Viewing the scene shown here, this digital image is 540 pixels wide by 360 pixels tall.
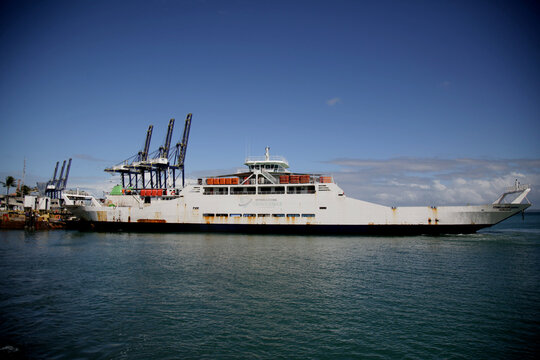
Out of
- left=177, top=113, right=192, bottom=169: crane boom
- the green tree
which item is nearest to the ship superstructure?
left=177, top=113, right=192, bottom=169: crane boom

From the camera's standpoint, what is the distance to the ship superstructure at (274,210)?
36.5m

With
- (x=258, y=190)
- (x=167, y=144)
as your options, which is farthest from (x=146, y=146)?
(x=258, y=190)

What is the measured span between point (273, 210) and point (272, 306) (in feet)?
87.2

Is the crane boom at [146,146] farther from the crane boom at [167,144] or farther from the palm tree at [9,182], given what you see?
the palm tree at [9,182]

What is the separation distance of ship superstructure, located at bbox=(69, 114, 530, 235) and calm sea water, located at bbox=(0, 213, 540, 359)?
12.8 metres

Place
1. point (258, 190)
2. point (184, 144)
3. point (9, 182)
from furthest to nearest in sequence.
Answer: point (9, 182), point (184, 144), point (258, 190)

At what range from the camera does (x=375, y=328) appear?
441 inches

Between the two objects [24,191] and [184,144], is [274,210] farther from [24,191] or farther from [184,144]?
[24,191]

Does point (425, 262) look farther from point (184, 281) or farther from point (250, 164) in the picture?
point (250, 164)

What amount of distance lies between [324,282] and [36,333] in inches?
503

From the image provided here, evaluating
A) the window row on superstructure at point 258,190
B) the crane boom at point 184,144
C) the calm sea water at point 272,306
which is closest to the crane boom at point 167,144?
the crane boom at point 184,144

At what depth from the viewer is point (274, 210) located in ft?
130

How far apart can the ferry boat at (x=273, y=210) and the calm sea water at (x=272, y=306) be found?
1293cm

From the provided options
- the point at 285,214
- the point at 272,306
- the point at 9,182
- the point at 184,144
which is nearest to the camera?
the point at 272,306
